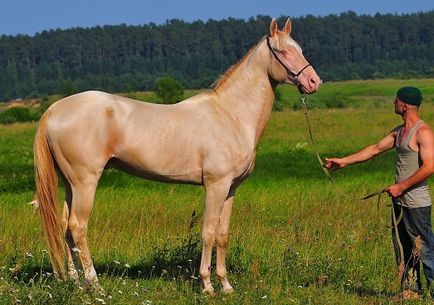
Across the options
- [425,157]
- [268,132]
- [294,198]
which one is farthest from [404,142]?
[268,132]

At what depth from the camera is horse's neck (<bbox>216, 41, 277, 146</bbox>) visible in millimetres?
7863

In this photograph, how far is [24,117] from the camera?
191 feet

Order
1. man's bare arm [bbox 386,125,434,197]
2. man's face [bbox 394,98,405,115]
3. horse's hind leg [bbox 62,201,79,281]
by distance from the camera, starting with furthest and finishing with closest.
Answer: horse's hind leg [bbox 62,201,79,281] < man's face [bbox 394,98,405,115] < man's bare arm [bbox 386,125,434,197]

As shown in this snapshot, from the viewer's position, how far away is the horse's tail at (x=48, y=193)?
7.35 m

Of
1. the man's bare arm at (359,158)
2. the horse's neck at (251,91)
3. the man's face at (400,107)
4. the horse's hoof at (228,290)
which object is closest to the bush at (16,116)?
the horse's neck at (251,91)

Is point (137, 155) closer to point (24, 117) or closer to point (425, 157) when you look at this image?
point (425, 157)

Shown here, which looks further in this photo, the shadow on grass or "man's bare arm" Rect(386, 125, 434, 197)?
the shadow on grass

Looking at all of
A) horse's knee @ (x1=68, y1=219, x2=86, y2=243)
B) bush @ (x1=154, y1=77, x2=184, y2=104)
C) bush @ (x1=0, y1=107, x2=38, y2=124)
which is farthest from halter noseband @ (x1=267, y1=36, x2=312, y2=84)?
bush @ (x1=154, y1=77, x2=184, y2=104)

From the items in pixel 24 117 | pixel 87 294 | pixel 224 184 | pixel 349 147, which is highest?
pixel 224 184

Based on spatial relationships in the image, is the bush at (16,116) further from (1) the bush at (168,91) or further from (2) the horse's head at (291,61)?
(2) the horse's head at (291,61)

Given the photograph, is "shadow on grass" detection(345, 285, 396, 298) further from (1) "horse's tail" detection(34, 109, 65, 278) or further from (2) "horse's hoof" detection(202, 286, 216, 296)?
(1) "horse's tail" detection(34, 109, 65, 278)

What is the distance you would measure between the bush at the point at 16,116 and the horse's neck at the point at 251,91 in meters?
50.3

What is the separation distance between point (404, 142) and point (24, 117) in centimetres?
5353

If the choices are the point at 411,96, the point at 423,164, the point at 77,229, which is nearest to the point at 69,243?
the point at 77,229
